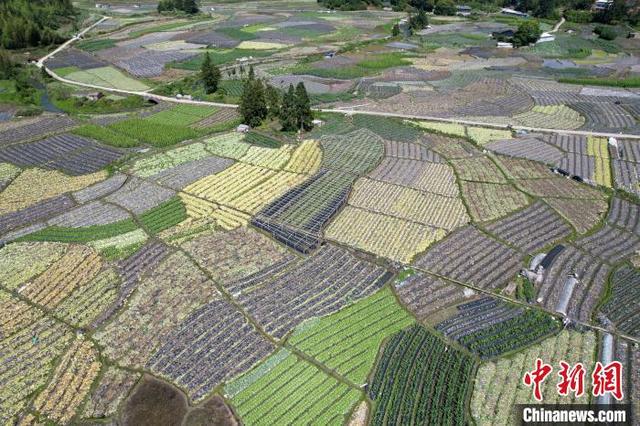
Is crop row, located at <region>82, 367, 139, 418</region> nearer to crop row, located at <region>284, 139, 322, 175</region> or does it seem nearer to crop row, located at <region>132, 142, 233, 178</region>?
crop row, located at <region>132, 142, 233, 178</region>

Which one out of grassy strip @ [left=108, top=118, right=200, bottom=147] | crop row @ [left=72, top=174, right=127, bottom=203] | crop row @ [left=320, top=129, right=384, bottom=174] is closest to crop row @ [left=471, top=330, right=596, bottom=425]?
crop row @ [left=320, top=129, right=384, bottom=174]

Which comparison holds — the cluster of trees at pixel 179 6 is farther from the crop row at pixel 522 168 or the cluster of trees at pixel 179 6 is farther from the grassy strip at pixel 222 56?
the crop row at pixel 522 168

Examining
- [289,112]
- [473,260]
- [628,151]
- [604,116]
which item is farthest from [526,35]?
[473,260]

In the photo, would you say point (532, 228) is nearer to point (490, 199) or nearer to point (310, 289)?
point (490, 199)

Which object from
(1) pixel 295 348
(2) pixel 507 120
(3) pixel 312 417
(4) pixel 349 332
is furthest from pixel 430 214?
(2) pixel 507 120

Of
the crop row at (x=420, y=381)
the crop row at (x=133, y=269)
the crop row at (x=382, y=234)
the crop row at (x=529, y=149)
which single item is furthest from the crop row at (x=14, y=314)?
the crop row at (x=529, y=149)

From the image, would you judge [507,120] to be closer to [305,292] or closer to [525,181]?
[525,181]
